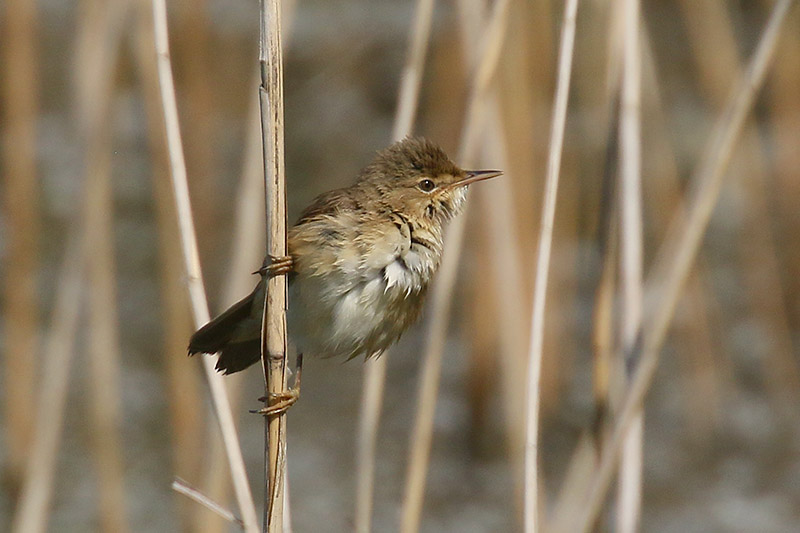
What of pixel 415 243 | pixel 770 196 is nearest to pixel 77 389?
pixel 415 243

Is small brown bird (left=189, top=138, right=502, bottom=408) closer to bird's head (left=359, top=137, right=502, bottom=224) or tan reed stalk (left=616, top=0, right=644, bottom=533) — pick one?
bird's head (left=359, top=137, right=502, bottom=224)

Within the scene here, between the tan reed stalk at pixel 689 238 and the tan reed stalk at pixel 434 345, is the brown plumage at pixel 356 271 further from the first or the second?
the tan reed stalk at pixel 689 238

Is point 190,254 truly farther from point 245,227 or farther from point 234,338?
point 245,227

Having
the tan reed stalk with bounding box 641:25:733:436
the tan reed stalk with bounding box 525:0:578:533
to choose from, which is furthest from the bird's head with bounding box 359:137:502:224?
the tan reed stalk with bounding box 641:25:733:436

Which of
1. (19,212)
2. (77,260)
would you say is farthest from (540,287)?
(19,212)

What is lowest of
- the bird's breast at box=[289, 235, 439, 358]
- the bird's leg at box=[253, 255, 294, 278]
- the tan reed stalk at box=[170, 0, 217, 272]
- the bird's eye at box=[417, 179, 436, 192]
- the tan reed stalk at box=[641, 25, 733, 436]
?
the bird's leg at box=[253, 255, 294, 278]
